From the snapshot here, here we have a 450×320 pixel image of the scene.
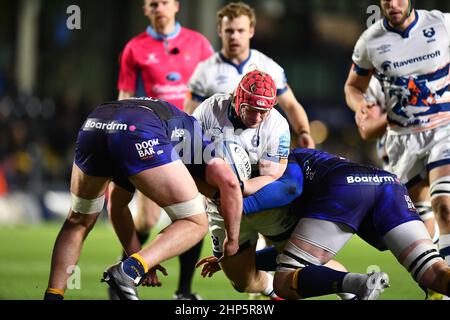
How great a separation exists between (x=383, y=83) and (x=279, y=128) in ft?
4.59

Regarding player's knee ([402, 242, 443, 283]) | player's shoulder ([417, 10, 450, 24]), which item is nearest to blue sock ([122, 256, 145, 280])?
player's knee ([402, 242, 443, 283])

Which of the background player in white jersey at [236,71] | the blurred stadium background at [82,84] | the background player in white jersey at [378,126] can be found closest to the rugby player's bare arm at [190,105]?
the background player in white jersey at [236,71]

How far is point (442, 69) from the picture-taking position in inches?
262

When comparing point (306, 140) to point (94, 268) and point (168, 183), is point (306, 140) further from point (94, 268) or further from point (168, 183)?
point (94, 268)

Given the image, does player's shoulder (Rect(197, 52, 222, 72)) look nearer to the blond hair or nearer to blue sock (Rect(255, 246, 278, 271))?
the blond hair

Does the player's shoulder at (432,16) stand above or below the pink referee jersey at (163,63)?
above

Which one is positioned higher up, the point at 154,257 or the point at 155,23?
the point at 155,23

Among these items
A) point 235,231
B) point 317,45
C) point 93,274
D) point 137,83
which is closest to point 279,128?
point 235,231

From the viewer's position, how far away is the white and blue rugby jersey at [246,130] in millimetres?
5824

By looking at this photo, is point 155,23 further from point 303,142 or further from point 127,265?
point 127,265

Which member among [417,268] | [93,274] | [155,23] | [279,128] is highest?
[155,23]

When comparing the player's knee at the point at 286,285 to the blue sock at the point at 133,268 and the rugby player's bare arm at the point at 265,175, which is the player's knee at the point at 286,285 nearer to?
the rugby player's bare arm at the point at 265,175

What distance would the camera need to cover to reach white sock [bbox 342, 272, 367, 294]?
4.87m

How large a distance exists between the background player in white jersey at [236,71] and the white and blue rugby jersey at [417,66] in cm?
78
